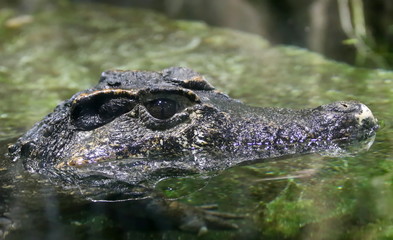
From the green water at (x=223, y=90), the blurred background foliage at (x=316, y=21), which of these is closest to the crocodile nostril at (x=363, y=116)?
the green water at (x=223, y=90)

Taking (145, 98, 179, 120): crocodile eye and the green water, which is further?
(145, 98, 179, 120): crocodile eye

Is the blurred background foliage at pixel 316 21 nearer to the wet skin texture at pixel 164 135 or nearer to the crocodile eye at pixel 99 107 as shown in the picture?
the wet skin texture at pixel 164 135

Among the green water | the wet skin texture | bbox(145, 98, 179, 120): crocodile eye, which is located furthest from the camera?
Answer: bbox(145, 98, 179, 120): crocodile eye

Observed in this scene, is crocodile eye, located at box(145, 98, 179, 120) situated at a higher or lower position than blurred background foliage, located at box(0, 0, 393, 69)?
lower

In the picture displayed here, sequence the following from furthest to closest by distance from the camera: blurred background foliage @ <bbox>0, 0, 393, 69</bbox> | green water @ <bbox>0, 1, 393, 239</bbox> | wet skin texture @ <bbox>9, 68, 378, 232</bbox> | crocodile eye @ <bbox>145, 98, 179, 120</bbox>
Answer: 1. blurred background foliage @ <bbox>0, 0, 393, 69</bbox>
2. crocodile eye @ <bbox>145, 98, 179, 120</bbox>
3. wet skin texture @ <bbox>9, 68, 378, 232</bbox>
4. green water @ <bbox>0, 1, 393, 239</bbox>

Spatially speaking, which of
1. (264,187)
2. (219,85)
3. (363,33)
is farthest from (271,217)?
(363,33)

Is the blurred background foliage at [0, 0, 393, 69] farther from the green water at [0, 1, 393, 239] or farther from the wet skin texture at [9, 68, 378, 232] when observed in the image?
the wet skin texture at [9, 68, 378, 232]

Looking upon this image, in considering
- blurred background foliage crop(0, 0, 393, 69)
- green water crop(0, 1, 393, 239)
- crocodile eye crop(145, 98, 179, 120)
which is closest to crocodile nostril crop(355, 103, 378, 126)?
green water crop(0, 1, 393, 239)
